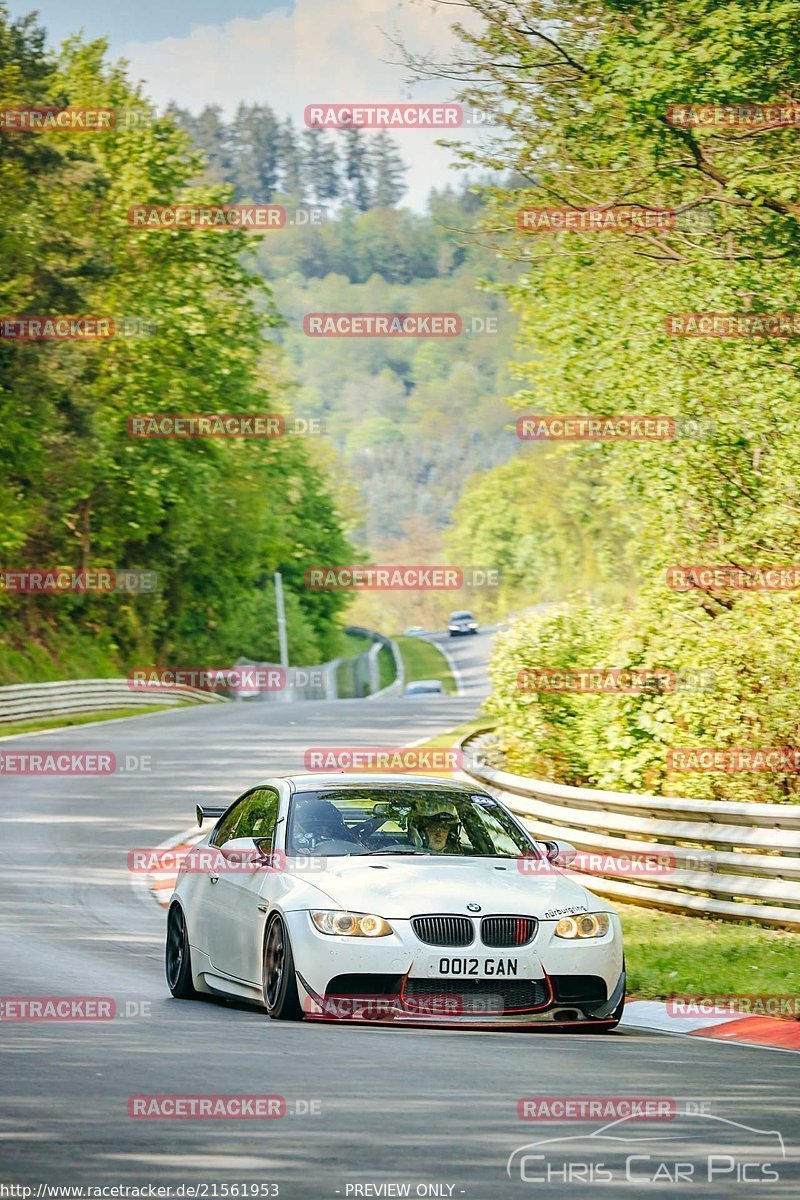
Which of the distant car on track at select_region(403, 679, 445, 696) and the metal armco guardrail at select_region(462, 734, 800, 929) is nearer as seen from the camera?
the metal armco guardrail at select_region(462, 734, 800, 929)

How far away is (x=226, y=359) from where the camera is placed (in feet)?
194

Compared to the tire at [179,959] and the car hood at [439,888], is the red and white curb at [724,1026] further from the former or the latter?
the tire at [179,959]

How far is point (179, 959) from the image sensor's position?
11250mm

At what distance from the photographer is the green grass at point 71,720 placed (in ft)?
134

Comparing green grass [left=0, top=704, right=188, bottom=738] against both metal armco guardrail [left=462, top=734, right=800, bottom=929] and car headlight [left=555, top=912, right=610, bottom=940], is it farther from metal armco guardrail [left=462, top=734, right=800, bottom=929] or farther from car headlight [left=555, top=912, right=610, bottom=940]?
car headlight [left=555, top=912, right=610, bottom=940]

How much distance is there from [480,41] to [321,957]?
1651cm

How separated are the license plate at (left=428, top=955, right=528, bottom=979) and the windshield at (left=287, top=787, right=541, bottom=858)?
107 centimetres

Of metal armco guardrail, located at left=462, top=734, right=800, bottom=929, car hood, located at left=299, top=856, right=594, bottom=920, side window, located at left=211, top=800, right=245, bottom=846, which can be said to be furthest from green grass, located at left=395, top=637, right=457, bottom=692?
car hood, located at left=299, top=856, right=594, bottom=920

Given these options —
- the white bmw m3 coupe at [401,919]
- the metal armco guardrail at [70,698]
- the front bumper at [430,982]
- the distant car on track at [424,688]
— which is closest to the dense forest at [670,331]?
the white bmw m3 coupe at [401,919]

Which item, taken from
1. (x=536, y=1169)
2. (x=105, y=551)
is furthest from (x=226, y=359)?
(x=536, y=1169)

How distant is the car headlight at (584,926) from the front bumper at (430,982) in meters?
0.07

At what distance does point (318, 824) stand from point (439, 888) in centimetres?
118

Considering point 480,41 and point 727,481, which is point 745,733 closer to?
point 727,481

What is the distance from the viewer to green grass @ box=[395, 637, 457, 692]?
110 metres
